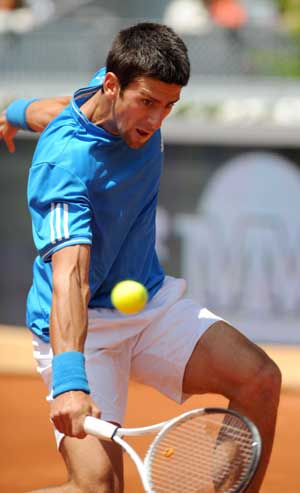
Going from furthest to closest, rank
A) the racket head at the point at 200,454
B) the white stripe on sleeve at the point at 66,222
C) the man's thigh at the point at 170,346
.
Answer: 1. the man's thigh at the point at 170,346
2. the white stripe on sleeve at the point at 66,222
3. the racket head at the point at 200,454

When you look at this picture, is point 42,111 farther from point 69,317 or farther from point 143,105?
point 69,317

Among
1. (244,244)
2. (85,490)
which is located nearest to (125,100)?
(85,490)

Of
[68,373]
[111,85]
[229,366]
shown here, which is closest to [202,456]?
[229,366]

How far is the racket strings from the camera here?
3.73 meters

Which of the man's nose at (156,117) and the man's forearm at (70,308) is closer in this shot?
the man's forearm at (70,308)

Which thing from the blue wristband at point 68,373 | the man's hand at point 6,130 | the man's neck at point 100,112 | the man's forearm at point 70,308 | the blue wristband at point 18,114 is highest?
the man's neck at point 100,112

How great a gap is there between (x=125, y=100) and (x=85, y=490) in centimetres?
136

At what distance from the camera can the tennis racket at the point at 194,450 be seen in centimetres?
355

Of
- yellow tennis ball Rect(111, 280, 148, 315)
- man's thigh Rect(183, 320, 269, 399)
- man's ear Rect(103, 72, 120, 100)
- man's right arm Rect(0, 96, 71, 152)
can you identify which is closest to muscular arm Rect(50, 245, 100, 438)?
yellow tennis ball Rect(111, 280, 148, 315)

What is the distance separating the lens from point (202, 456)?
397cm

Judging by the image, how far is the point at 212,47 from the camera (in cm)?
1075

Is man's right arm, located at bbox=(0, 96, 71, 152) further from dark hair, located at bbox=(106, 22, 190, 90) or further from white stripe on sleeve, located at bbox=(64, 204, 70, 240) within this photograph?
white stripe on sleeve, located at bbox=(64, 204, 70, 240)

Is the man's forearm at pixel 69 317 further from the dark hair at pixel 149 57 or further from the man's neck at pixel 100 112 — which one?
the dark hair at pixel 149 57

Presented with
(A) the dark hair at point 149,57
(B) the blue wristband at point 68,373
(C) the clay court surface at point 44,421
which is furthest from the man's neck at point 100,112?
(C) the clay court surface at point 44,421
